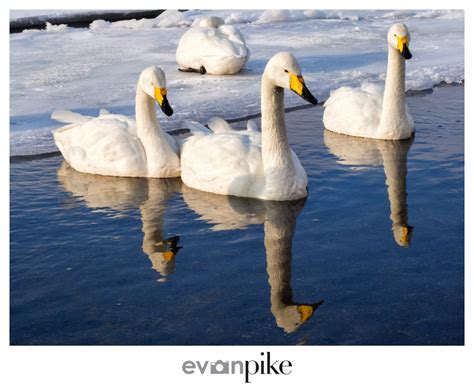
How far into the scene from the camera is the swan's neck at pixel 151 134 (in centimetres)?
951

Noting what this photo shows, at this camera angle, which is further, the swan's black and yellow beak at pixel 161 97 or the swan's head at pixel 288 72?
the swan's black and yellow beak at pixel 161 97

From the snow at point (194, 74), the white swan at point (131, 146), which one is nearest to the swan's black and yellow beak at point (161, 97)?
the white swan at point (131, 146)

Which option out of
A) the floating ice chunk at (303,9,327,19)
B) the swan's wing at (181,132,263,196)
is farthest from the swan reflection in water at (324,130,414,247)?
the floating ice chunk at (303,9,327,19)

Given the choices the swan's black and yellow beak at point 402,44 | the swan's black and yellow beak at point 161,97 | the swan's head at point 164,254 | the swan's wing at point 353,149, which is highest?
the swan's black and yellow beak at point 402,44

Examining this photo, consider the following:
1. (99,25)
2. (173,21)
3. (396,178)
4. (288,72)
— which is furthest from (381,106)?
(99,25)

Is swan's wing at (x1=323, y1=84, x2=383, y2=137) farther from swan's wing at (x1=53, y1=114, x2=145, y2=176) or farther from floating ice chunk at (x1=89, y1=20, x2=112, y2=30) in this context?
floating ice chunk at (x1=89, y1=20, x2=112, y2=30)

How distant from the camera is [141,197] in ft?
29.7

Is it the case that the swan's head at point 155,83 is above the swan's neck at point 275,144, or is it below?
above

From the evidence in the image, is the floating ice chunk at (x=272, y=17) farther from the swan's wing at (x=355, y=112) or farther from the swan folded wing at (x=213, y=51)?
the swan's wing at (x=355, y=112)

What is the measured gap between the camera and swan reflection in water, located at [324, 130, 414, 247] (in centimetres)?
813

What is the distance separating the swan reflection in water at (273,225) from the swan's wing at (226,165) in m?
0.10

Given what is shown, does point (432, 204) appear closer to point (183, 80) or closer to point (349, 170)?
point (349, 170)

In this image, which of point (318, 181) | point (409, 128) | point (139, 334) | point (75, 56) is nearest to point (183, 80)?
point (75, 56)

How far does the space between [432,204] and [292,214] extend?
4.48 ft
